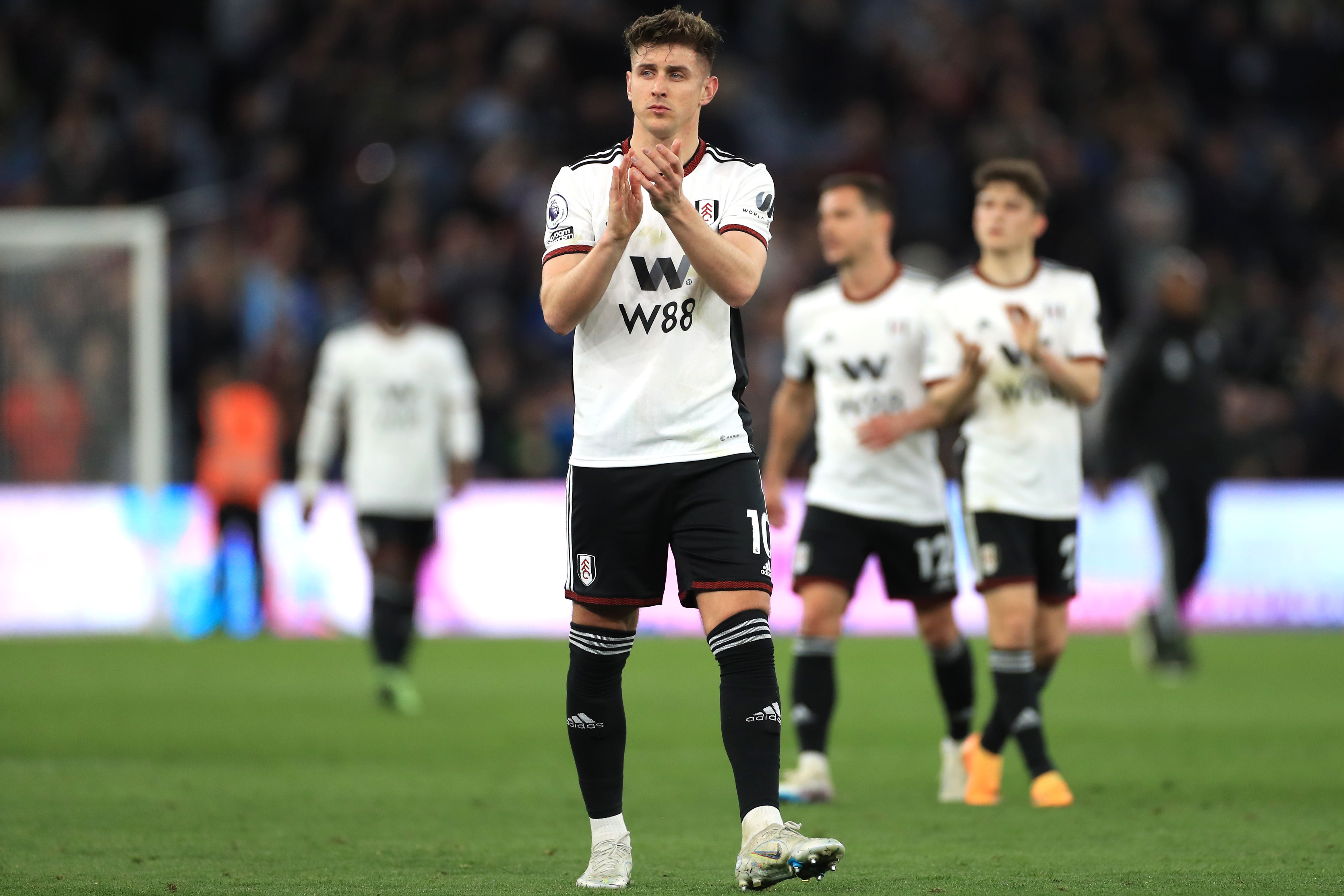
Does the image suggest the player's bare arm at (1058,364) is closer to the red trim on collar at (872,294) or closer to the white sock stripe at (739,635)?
the red trim on collar at (872,294)

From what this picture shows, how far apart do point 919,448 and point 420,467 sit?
4525mm

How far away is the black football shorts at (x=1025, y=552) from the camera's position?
7398 millimetres

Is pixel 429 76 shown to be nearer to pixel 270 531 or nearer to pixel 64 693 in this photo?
pixel 270 531

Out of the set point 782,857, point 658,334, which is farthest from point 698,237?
point 782,857

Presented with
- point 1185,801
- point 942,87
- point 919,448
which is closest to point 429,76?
point 942,87

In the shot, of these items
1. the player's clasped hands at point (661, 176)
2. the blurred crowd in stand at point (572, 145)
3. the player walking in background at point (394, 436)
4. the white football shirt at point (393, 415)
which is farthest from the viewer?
the blurred crowd in stand at point (572, 145)

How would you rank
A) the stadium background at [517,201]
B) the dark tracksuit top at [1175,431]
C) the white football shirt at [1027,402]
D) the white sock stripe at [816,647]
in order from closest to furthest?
the white football shirt at [1027,402] < the white sock stripe at [816,647] < the dark tracksuit top at [1175,431] < the stadium background at [517,201]

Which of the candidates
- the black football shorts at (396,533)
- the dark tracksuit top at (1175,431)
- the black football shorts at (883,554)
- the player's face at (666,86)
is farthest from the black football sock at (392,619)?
the player's face at (666,86)

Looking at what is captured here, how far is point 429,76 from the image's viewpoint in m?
20.7

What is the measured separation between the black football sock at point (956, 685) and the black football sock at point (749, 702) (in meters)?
2.88

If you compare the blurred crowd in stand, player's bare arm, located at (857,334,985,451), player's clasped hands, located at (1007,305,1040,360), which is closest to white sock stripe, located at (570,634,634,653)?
player's bare arm, located at (857,334,985,451)

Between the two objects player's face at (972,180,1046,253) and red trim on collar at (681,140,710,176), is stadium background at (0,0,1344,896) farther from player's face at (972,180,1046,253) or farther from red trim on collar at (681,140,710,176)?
player's face at (972,180,1046,253)

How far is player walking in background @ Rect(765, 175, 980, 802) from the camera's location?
25.2 feet

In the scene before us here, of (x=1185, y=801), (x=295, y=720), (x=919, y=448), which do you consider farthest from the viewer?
(x=295, y=720)
